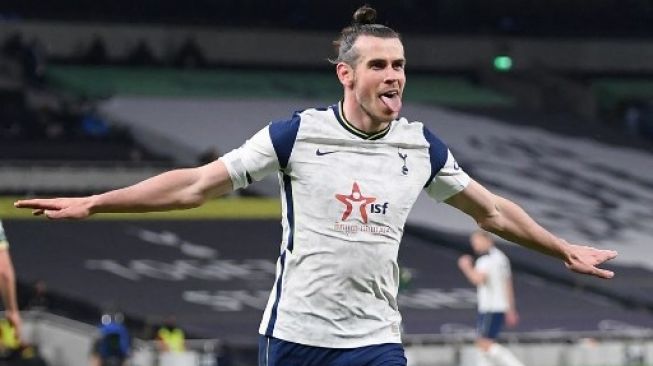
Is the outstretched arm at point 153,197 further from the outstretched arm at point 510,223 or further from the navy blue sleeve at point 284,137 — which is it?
the outstretched arm at point 510,223

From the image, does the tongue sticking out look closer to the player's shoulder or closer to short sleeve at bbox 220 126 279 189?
the player's shoulder

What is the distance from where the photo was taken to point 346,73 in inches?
268

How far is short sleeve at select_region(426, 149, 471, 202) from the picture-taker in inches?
275

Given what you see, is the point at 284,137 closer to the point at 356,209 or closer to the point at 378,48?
the point at 356,209

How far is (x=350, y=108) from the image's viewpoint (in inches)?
267

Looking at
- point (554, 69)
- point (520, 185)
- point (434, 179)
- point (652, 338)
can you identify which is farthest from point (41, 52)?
point (434, 179)

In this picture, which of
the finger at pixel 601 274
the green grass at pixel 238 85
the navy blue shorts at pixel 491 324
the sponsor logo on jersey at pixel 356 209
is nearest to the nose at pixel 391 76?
the sponsor logo on jersey at pixel 356 209

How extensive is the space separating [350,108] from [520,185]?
28.3 meters

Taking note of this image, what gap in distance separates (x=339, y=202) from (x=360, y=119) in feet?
1.09

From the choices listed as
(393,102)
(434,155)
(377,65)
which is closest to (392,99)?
(393,102)

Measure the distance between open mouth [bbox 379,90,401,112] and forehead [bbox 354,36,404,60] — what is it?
0.14 meters

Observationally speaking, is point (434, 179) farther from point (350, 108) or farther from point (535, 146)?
point (535, 146)

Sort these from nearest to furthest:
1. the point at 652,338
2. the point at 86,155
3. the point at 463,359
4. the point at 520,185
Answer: the point at 463,359 < the point at 652,338 < the point at 86,155 < the point at 520,185

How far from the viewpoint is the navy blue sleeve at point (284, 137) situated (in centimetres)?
671
